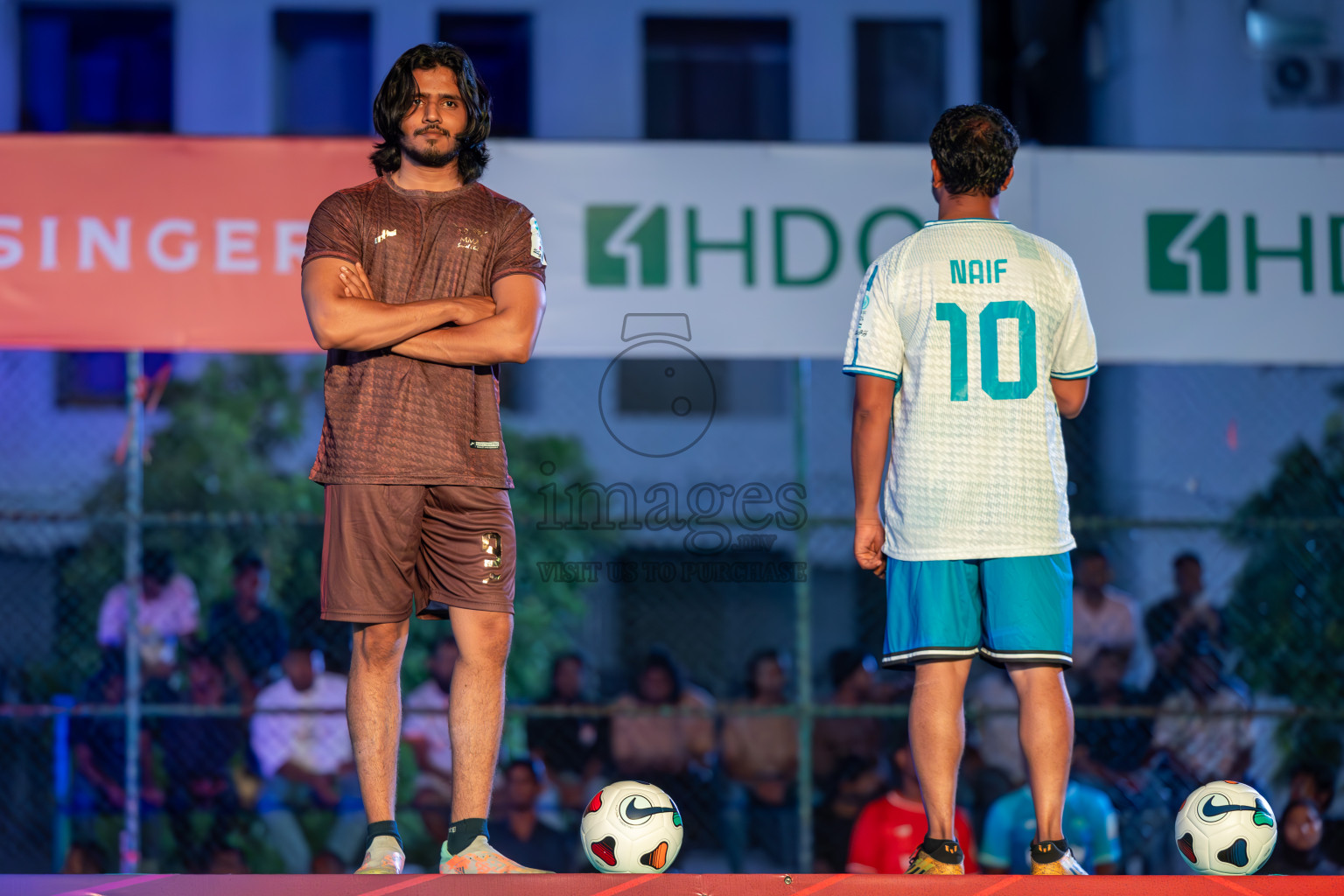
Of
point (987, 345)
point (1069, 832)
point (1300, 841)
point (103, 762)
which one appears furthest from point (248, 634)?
point (1300, 841)

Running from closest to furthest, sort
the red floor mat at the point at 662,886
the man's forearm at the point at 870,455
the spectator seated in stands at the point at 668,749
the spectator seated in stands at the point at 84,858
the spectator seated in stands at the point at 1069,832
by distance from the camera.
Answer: the red floor mat at the point at 662,886 → the man's forearm at the point at 870,455 → the spectator seated in stands at the point at 1069,832 → the spectator seated in stands at the point at 84,858 → the spectator seated in stands at the point at 668,749

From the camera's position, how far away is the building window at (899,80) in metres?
11.5

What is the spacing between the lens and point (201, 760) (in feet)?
19.6

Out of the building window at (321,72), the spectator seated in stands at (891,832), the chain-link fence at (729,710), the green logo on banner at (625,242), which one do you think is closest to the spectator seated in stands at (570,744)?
the chain-link fence at (729,710)

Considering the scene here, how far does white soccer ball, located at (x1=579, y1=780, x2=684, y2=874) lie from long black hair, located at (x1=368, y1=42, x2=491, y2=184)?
1.34 m

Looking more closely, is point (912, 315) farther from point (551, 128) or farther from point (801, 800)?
point (551, 128)

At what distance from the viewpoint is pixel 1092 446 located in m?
9.35

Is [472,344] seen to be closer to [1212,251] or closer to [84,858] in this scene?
[1212,251]

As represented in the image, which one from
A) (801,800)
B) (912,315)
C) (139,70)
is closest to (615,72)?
(139,70)

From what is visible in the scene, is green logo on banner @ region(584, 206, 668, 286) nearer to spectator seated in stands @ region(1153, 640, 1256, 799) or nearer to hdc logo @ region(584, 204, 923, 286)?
hdc logo @ region(584, 204, 923, 286)

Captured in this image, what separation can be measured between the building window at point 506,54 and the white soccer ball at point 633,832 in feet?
30.8

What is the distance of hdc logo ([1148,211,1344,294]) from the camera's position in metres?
5.03

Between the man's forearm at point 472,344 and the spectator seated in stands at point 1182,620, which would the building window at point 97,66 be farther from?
the man's forearm at point 472,344

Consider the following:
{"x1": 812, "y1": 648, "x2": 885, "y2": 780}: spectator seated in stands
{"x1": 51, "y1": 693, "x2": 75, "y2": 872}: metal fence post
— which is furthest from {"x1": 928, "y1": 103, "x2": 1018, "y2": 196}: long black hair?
{"x1": 51, "y1": 693, "x2": 75, "y2": 872}: metal fence post
